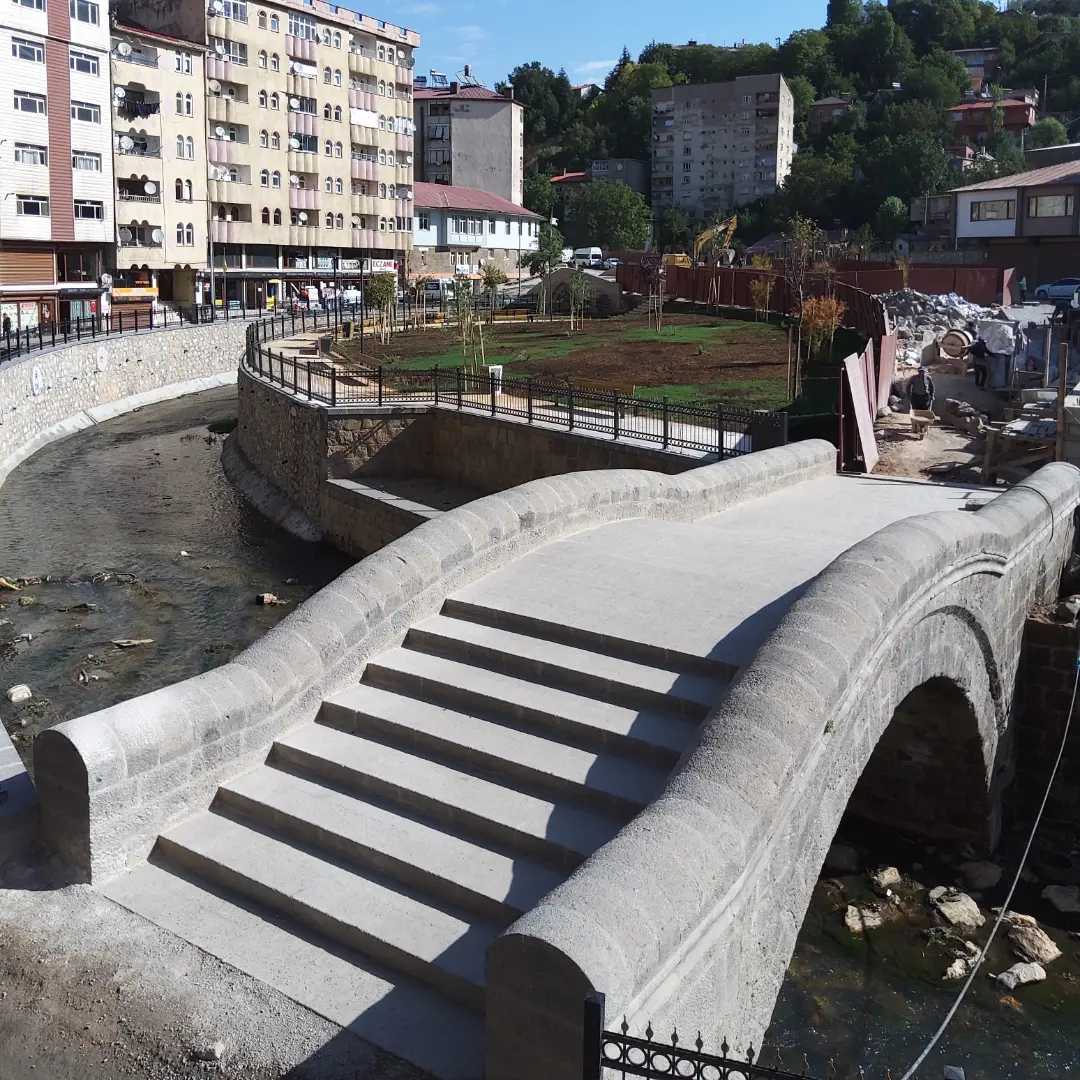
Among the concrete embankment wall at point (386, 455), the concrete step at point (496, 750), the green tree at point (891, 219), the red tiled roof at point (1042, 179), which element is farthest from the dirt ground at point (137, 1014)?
the green tree at point (891, 219)

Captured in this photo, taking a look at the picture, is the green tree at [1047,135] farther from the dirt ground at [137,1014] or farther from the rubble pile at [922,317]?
the dirt ground at [137,1014]

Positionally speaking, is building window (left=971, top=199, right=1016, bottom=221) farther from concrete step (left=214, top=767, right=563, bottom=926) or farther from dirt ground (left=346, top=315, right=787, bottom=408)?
concrete step (left=214, top=767, right=563, bottom=926)

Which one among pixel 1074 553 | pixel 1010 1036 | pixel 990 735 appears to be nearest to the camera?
pixel 1010 1036

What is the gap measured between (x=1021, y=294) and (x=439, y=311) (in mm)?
27125

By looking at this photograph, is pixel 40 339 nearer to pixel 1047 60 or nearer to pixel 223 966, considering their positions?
pixel 223 966

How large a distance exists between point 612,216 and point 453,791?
3776 inches

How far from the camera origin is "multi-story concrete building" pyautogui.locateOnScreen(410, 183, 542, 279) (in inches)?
3051

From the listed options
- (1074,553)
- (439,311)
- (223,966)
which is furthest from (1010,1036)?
(439,311)

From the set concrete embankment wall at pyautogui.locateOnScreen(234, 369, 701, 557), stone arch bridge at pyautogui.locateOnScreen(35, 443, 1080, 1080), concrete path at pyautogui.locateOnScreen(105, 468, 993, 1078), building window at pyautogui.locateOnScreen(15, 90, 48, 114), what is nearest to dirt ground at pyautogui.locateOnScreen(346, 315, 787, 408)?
concrete embankment wall at pyautogui.locateOnScreen(234, 369, 701, 557)

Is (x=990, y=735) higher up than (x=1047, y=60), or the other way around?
(x=1047, y=60)

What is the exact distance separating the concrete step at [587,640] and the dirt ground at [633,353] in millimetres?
19231

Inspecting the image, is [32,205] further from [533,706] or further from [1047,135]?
[1047,135]

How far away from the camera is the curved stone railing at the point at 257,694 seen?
24.2ft

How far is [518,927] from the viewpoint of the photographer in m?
5.54
